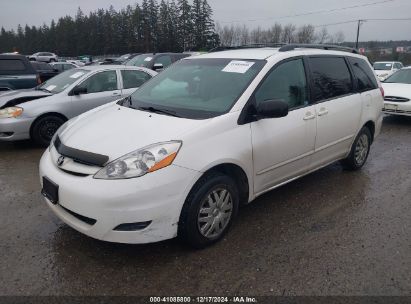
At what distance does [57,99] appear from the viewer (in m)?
6.67

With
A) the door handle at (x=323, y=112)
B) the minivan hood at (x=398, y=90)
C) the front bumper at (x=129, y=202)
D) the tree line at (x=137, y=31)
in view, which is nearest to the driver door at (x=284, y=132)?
the door handle at (x=323, y=112)


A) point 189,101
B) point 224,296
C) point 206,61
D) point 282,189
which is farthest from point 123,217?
point 282,189

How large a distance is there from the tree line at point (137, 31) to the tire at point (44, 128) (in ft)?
163

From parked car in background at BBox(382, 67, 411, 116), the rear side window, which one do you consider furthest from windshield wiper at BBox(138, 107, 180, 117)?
parked car in background at BBox(382, 67, 411, 116)

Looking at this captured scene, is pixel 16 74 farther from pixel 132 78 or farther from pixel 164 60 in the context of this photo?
pixel 164 60

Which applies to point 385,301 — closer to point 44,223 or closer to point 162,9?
point 44,223

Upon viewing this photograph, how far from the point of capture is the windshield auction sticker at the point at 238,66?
3.68m

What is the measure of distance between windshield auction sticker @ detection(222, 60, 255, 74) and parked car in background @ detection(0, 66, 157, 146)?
393 centimetres

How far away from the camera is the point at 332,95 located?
4398mm

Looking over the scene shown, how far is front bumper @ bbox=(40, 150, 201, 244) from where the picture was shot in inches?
Result: 105

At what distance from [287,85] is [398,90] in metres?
6.78

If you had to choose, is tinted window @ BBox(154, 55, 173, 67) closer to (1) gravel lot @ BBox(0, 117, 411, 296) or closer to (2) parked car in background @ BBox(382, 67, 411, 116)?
(2) parked car in background @ BBox(382, 67, 411, 116)

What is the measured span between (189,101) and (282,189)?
181 centimetres

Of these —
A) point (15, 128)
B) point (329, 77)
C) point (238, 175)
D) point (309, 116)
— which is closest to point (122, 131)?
point (238, 175)
